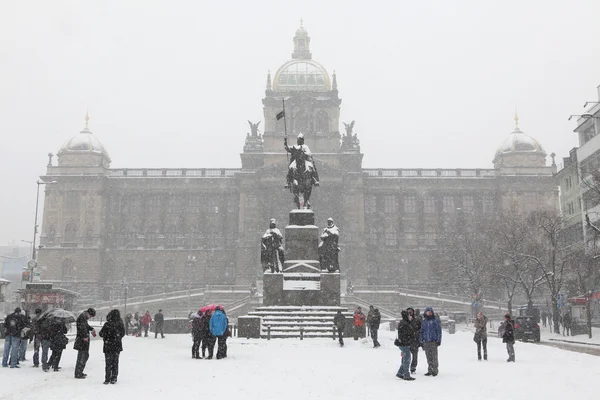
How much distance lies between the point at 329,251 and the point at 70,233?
59.3 metres

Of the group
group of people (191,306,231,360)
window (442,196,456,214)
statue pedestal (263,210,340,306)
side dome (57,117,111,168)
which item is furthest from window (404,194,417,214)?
group of people (191,306,231,360)

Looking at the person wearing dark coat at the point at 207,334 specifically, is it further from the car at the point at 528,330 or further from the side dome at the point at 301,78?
the side dome at the point at 301,78

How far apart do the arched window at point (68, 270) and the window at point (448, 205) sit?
45464mm

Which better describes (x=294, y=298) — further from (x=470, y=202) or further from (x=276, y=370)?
(x=470, y=202)

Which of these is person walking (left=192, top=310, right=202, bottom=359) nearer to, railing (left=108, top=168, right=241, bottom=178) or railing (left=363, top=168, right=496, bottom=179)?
railing (left=108, top=168, right=241, bottom=178)

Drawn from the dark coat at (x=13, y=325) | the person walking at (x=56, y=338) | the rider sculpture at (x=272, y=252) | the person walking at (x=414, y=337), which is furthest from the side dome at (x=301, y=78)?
the person walking at (x=414, y=337)

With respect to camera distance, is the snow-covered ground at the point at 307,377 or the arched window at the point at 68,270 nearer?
the snow-covered ground at the point at 307,377

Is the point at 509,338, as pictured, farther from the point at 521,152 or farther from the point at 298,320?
the point at 521,152

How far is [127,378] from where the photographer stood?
14.2 m

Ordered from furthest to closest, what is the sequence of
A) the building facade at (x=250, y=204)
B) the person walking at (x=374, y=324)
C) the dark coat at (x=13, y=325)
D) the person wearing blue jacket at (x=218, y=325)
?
the building facade at (x=250, y=204) < the person walking at (x=374, y=324) < the person wearing blue jacket at (x=218, y=325) < the dark coat at (x=13, y=325)

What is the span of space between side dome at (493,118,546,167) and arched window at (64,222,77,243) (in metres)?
52.9

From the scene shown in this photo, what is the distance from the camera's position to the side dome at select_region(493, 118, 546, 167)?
81188 millimetres

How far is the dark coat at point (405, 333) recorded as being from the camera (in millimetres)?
14470

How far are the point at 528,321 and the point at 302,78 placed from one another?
59167 mm
